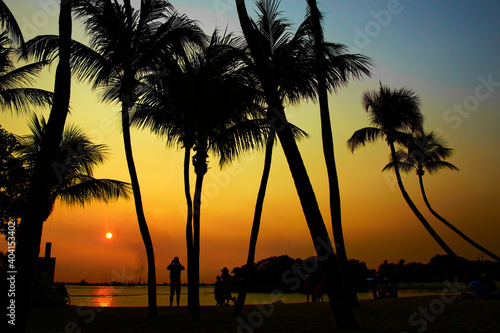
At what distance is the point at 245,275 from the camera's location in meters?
11.8

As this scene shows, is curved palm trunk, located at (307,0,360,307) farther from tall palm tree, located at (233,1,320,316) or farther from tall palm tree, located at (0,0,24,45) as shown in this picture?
tall palm tree, located at (0,0,24,45)

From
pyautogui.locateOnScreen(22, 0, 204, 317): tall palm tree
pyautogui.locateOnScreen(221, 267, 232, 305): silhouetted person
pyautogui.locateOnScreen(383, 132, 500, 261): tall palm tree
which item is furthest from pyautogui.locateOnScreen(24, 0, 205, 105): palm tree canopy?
pyautogui.locateOnScreen(383, 132, 500, 261): tall palm tree

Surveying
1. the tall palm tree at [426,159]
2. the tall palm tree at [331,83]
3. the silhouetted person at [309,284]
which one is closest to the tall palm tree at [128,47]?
the tall palm tree at [331,83]

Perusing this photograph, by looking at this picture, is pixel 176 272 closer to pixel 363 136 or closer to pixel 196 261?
pixel 196 261

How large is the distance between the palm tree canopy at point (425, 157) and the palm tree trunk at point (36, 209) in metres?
29.1

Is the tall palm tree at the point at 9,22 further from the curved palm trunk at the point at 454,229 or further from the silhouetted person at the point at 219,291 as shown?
the curved palm trunk at the point at 454,229

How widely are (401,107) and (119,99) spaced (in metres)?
17.8

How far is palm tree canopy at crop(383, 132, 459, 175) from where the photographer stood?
3186 cm

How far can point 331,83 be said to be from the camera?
12.1m

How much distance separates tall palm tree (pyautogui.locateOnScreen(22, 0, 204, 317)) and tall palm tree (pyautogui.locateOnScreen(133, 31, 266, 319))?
2.28ft

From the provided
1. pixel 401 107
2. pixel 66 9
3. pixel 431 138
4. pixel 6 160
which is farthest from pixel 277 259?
pixel 66 9

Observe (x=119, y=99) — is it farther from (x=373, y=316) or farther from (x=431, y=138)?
(x=431, y=138)

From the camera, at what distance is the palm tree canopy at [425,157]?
1254 inches

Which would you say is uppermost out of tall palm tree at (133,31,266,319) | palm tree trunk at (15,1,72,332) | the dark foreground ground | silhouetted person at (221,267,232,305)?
tall palm tree at (133,31,266,319)
